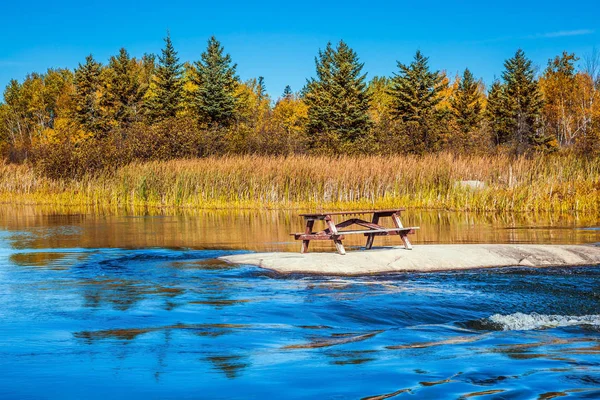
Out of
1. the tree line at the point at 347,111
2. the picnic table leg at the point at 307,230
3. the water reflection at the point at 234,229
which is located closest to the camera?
the picnic table leg at the point at 307,230

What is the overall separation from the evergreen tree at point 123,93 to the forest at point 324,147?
133mm

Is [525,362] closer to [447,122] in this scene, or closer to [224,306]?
[224,306]

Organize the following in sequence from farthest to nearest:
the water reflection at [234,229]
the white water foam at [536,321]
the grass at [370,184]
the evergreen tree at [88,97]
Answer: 1. the evergreen tree at [88,97]
2. the grass at [370,184]
3. the water reflection at [234,229]
4. the white water foam at [536,321]

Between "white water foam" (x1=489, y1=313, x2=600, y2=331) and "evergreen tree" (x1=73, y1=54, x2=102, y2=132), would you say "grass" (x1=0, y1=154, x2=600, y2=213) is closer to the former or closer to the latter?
"white water foam" (x1=489, y1=313, x2=600, y2=331)

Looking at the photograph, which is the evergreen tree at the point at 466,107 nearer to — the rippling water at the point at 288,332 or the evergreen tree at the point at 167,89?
the evergreen tree at the point at 167,89

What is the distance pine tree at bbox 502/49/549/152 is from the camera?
58.9m

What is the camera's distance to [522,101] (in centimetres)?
6144

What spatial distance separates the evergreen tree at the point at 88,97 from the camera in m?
66.2

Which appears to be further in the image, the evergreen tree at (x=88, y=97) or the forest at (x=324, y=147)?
the evergreen tree at (x=88, y=97)

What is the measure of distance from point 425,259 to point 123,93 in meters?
59.3

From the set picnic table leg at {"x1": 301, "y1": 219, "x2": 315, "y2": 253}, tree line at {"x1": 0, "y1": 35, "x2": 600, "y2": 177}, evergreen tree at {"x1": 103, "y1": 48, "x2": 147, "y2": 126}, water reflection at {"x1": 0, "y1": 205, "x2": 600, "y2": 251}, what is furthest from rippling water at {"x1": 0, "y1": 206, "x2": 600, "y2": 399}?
evergreen tree at {"x1": 103, "y1": 48, "x2": 147, "y2": 126}

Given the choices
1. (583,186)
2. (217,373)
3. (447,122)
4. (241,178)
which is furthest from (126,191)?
(447,122)

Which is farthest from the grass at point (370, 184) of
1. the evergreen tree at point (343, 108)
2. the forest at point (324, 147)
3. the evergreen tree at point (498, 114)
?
the evergreen tree at point (498, 114)

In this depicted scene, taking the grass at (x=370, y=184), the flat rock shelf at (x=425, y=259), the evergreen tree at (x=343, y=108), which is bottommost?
the flat rock shelf at (x=425, y=259)
